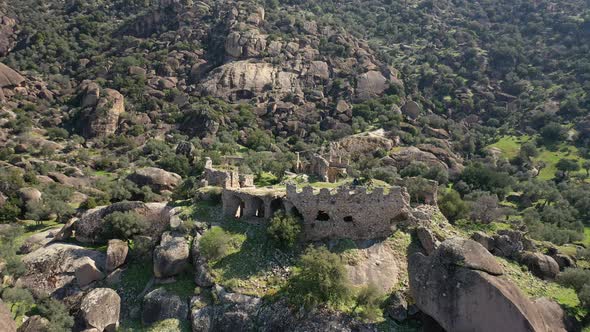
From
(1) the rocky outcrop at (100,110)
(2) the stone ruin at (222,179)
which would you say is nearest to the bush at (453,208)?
(2) the stone ruin at (222,179)

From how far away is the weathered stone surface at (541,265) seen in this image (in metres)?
30.0

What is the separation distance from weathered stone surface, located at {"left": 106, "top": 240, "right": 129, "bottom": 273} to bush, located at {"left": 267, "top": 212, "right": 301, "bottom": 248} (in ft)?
35.7

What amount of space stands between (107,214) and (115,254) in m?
4.62

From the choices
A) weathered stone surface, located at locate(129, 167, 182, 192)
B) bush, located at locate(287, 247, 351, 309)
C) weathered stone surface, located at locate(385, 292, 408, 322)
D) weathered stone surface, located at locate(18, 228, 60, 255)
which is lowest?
weathered stone surface, located at locate(129, 167, 182, 192)

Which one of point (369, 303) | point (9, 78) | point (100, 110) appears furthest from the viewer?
point (9, 78)

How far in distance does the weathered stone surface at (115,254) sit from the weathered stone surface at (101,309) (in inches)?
101

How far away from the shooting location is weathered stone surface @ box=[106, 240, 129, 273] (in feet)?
102

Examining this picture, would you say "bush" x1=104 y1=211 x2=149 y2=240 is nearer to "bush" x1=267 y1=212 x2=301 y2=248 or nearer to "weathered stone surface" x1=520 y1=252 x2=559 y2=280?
"bush" x1=267 y1=212 x2=301 y2=248

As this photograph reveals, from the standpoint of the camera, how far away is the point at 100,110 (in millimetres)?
86938

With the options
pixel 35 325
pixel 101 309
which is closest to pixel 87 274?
pixel 101 309

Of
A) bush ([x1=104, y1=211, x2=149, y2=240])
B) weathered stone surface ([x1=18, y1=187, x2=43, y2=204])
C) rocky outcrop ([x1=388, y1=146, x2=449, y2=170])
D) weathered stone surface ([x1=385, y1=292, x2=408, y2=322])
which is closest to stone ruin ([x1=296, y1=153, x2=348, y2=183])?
bush ([x1=104, y1=211, x2=149, y2=240])

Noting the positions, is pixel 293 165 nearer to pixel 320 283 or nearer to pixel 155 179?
pixel 155 179

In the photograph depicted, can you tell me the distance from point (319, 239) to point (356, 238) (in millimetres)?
2459

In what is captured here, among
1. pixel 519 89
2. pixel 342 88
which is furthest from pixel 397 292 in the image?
pixel 519 89
